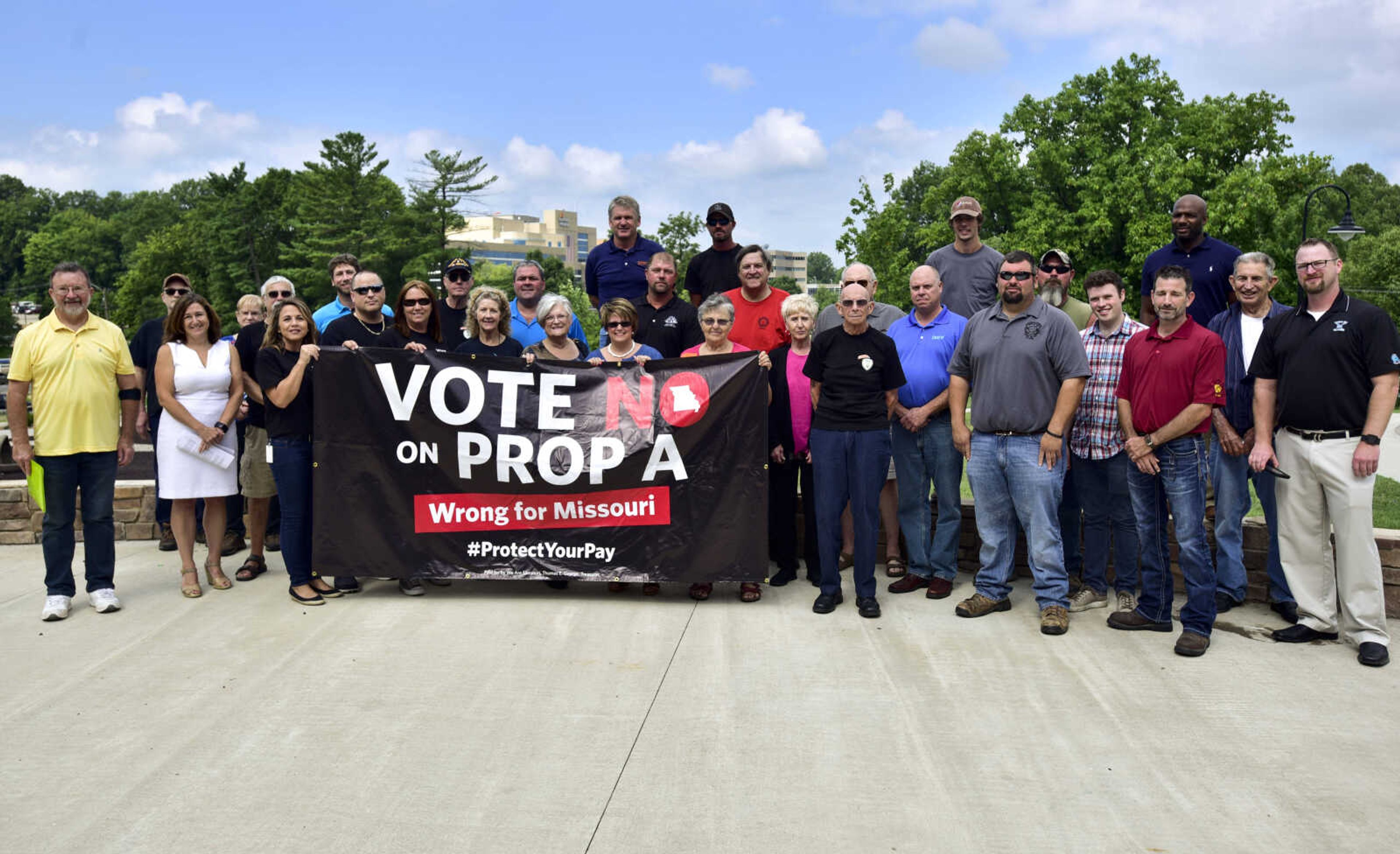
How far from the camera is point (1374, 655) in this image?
15.9 ft

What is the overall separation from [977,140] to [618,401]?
32.8 metres

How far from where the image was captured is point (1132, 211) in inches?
1164

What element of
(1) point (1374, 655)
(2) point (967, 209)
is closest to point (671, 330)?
(2) point (967, 209)

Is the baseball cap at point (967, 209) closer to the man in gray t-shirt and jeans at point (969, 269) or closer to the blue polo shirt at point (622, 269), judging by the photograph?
the man in gray t-shirt and jeans at point (969, 269)

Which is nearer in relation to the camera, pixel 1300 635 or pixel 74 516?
pixel 1300 635

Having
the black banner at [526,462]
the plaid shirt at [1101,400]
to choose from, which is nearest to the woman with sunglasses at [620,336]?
the black banner at [526,462]

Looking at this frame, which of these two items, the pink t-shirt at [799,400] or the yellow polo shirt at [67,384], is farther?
the pink t-shirt at [799,400]

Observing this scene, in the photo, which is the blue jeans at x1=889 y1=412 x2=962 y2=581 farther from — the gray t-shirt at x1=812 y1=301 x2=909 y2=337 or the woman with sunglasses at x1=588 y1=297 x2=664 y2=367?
the woman with sunglasses at x1=588 y1=297 x2=664 y2=367

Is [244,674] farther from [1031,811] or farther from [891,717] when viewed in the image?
[1031,811]

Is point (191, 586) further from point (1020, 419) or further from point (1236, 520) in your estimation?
point (1236, 520)

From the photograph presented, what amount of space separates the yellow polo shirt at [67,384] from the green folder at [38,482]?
0.11 metres

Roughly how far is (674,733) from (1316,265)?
3.99 metres

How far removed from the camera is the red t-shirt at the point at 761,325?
6875 mm

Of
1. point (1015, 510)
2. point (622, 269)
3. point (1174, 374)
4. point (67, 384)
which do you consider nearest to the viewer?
point (1174, 374)
